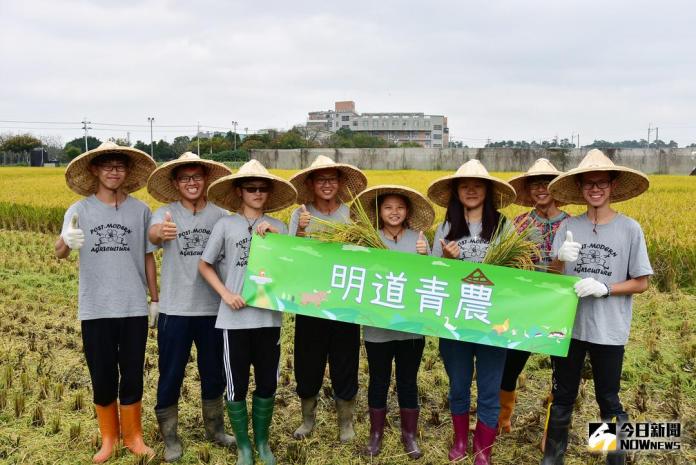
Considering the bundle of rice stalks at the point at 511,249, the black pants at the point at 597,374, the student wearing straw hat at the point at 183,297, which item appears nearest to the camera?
the black pants at the point at 597,374

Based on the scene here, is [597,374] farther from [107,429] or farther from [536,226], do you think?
[107,429]

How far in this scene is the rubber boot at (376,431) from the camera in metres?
3.56

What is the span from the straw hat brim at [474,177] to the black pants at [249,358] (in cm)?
136

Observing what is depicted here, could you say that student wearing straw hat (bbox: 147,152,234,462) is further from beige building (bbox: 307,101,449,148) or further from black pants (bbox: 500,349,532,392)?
beige building (bbox: 307,101,449,148)

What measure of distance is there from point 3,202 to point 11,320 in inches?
384

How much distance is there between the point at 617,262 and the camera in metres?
3.09

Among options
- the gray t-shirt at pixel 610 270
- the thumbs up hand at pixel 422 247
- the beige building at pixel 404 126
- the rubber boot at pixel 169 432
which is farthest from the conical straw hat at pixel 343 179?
the beige building at pixel 404 126

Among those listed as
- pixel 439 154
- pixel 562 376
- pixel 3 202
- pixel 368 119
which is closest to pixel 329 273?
pixel 562 376

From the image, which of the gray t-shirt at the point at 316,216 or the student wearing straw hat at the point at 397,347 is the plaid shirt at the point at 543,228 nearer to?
the student wearing straw hat at the point at 397,347

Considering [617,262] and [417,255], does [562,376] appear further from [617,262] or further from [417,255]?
[417,255]

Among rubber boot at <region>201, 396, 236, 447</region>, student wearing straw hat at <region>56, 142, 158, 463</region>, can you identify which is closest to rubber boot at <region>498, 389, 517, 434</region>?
rubber boot at <region>201, 396, 236, 447</region>

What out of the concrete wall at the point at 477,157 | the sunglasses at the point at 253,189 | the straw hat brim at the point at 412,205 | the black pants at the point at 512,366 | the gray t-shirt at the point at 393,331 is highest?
the concrete wall at the point at 477,157

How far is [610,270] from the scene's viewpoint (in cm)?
310

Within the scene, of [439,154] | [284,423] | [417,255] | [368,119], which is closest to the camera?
[417,255]
